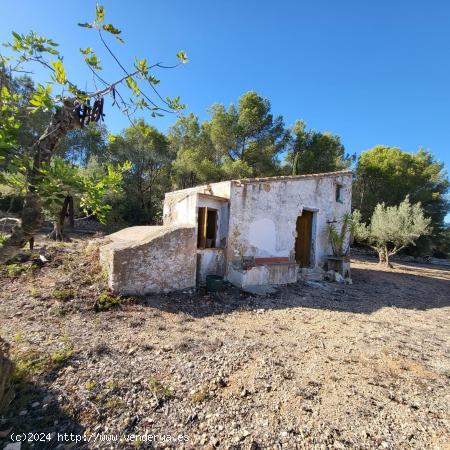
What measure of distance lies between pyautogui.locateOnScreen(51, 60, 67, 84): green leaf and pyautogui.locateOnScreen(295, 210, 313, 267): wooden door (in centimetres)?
1042

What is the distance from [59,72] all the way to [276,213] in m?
8.44

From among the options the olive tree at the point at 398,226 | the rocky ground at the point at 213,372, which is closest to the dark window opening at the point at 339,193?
the olive tree at the point at 398,226

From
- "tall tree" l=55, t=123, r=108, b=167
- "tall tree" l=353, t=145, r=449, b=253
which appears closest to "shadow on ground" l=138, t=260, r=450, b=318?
"tall tree" l=353, t=145, r=449, b=253

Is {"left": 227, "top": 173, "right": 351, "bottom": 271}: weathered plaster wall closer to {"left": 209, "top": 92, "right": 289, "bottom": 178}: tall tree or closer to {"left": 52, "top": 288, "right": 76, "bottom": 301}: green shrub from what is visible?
{"left": 52, "top": 288, "right": 76, "bottom": 301}: green shrub

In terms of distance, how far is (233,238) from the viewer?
8.64 m

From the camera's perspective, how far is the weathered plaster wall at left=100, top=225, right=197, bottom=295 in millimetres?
6508

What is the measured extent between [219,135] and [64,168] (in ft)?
56.9

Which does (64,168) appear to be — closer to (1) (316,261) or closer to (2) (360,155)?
(1) (316,261)

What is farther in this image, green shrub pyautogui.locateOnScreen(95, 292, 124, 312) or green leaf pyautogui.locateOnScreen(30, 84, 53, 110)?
green shrub pyautogui.locateOnScreen(95, 292, 124, 312)

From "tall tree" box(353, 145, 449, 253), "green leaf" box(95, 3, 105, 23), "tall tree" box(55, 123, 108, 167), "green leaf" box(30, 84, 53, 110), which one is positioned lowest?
"green leaf" box(30, 84, 53, 110)

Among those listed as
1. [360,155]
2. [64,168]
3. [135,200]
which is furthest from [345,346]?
[360,155]

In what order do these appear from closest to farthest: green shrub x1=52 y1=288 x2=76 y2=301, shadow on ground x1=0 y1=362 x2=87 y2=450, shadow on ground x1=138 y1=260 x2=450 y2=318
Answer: shadow on ground x1=0 y1=362 x2=87 y2=450
green shrub x1=52 y1=288 x2=76 y2=301
shadow on ground x1=138 y1=260 x2=450 y2=318

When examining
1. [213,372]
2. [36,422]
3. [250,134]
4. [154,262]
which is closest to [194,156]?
[250,134]

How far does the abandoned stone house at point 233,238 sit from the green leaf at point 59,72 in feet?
17.0
